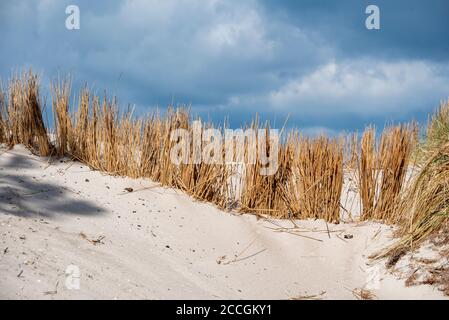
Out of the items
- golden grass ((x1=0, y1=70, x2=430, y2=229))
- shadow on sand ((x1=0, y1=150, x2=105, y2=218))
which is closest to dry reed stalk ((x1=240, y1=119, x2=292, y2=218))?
golden grass ((x1=0, y1=70, x2=430, y2=229))

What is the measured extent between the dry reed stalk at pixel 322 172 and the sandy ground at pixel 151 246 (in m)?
0.21

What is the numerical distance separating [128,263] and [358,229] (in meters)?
2.13

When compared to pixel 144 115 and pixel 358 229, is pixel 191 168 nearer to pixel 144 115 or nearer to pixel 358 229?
pixel 144 115

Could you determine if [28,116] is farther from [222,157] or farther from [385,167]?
[385,167]

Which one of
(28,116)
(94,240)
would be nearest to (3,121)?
(28,116)

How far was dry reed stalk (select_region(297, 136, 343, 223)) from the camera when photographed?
4.25 metres

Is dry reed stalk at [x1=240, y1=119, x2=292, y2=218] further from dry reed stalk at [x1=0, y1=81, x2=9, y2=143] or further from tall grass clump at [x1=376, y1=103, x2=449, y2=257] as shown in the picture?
dry reed stalk at [x1=0, y1=81, x2=9, y2=143]

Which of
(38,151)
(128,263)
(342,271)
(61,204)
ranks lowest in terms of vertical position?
(342,271)

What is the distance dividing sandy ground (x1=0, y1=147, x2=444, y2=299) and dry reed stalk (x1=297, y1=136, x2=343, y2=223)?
0.70 ft

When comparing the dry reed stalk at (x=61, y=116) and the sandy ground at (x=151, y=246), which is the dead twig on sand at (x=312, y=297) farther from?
the dry reed stalk at (x=61, y=116)

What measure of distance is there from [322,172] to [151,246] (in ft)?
5.45

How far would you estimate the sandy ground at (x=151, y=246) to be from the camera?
2607mm
